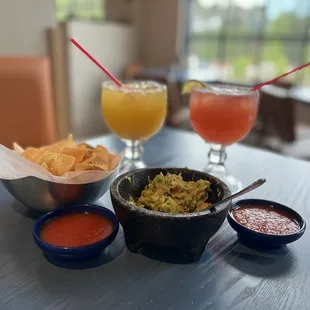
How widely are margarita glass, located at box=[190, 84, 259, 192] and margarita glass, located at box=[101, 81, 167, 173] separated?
0.33 ft

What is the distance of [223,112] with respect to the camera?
937mm

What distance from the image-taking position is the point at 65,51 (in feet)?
11.8

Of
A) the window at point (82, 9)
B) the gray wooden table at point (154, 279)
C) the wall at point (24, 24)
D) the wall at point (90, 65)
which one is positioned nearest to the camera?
the gray wooden table at point (154, 279)

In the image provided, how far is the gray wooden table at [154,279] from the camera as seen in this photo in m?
0.51

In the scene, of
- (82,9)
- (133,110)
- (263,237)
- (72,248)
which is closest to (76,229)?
(72,248)

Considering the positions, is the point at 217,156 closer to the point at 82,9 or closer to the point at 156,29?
the point at 156,29

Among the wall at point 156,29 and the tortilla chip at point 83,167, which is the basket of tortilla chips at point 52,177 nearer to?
the tortilla chip at point 83,167

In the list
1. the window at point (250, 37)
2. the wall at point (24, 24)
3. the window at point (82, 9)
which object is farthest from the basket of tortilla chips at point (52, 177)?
the window at point (82, 9)

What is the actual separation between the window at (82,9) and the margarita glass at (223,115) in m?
4.32

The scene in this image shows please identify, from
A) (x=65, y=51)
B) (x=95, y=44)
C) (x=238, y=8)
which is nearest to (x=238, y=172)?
(x=65, y=51)

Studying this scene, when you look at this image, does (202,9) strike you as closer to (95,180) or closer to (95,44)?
(95,44)

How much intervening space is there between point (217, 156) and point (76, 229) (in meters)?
0.52


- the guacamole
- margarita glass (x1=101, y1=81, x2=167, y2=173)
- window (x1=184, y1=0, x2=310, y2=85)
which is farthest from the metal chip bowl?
window (x1=184, y1=0, x2=310, y2=85)

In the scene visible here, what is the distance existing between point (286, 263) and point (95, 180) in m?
0.38
